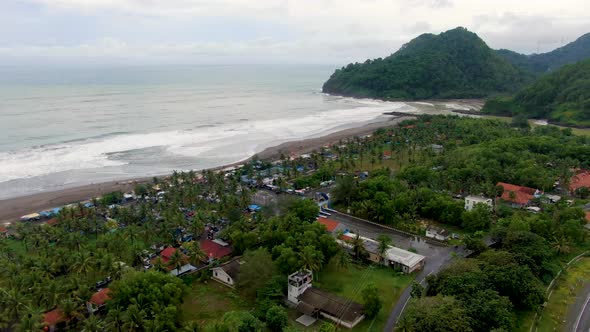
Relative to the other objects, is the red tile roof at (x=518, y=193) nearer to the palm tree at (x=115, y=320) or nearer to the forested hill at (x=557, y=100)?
the palm tree at (x=115, y=320)

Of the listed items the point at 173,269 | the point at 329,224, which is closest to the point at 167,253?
the point at 173,269

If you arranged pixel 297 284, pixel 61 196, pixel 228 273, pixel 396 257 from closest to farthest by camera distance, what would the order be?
Result: pixel 297 284 → pixel 228 273 → pixel 396 257 → pixel 61 196

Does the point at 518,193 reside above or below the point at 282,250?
below

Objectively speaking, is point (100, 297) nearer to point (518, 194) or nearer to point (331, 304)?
point (331, 304)

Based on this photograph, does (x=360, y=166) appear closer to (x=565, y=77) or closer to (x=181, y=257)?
(x=181, y=257)

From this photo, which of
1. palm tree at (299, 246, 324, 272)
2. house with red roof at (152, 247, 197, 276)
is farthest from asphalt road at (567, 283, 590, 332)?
house with red roof at (152, 247, 197, 276)

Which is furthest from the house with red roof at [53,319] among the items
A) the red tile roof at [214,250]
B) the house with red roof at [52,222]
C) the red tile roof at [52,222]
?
the red tile roof at [52,222]
